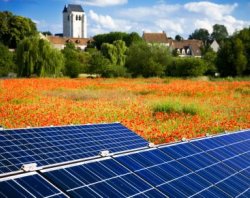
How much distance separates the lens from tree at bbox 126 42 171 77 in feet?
197

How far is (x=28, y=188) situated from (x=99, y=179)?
1.10 metres

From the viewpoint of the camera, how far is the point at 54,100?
74.8 feet

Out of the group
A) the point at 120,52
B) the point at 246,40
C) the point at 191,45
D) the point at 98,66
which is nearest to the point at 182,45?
the point at 191,45

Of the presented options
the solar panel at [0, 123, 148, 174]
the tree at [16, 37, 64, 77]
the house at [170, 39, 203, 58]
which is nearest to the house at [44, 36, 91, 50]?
the house at [170, 39, 203, 58]

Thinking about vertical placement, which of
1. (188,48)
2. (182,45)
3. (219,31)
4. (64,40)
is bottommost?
(188,48)

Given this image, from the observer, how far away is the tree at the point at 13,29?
91000mm

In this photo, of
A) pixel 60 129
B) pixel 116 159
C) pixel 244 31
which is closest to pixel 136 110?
pixel 60 129

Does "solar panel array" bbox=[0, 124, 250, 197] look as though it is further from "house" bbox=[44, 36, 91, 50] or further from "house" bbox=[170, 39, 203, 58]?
"house" bbox=[44, 36, 91, 50]

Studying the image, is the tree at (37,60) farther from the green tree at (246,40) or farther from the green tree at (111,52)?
the green tree at (111,52)

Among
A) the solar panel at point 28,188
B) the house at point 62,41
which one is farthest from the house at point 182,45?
the solar panel at point 28,188

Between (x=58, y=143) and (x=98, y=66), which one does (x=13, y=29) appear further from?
(x=58, y=143)

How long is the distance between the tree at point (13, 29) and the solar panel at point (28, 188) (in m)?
89.6

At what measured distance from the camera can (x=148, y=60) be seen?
199ft

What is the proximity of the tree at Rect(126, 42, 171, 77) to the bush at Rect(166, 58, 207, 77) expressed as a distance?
178 centimetres
